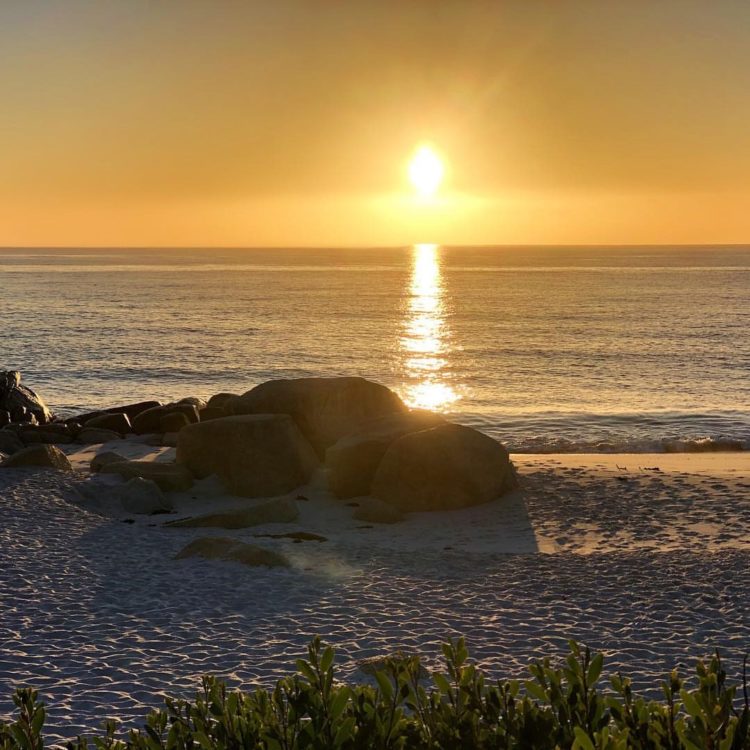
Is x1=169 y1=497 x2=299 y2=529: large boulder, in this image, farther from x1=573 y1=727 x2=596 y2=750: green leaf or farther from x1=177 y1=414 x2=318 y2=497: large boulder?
x1=573 y1=727 x2=596 y2=750: green leaf

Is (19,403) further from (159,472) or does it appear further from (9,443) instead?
(159,472)

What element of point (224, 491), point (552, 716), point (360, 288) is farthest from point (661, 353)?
point (360, 288)

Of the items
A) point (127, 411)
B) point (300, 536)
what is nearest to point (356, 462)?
point (300, 536)

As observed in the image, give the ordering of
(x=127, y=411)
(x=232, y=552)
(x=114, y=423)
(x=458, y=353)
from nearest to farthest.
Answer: (x=232, y=552) < (x=114, y=423) < (x=127, y=411) < (x=458, y=353)

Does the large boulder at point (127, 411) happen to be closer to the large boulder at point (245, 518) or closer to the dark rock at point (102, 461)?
the dark rock at point (102, 461)

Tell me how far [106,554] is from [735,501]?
9.75 metres

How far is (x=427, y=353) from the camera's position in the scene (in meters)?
47.4

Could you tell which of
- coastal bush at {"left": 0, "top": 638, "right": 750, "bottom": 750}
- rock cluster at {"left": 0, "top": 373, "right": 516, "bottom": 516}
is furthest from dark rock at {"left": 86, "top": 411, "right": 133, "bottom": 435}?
coastal bush at {"left": 0, "top": 638, "right": 750, "bottom": 750}

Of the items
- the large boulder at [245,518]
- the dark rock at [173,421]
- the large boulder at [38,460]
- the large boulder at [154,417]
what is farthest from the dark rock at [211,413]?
the large boulder at [245,518]

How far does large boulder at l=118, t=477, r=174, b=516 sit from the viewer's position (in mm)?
14651

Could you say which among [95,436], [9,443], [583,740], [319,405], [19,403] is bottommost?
[95,436]

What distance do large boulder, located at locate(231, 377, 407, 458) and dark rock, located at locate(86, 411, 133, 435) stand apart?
6.38 meters

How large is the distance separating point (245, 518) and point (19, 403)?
14.6m

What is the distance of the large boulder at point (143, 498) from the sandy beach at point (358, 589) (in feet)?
1.19
